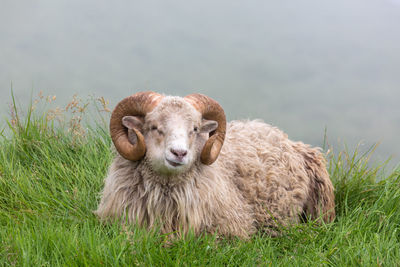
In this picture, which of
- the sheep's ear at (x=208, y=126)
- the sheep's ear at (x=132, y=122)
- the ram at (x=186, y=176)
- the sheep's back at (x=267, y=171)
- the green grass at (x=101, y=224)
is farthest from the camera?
the sheep's back at (x=267, y=171)

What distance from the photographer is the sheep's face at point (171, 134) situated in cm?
545

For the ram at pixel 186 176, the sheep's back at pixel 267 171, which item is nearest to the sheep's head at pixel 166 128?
the ram at pixel 186 176

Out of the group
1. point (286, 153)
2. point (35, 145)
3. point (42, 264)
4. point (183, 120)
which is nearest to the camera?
point (42, 264)

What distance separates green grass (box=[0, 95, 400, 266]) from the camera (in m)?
5.12

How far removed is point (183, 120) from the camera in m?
5.77

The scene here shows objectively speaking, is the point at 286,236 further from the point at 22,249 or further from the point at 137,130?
the point at 22,249

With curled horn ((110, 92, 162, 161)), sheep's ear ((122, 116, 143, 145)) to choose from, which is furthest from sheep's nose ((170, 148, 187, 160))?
sheep's ear ((122, 116, 143, 145))

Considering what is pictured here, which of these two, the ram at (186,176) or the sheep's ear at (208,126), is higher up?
the sheep's ear at (208,126)

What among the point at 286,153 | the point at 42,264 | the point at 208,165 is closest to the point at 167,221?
the point at 208,165

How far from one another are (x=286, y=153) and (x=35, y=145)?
427 cm

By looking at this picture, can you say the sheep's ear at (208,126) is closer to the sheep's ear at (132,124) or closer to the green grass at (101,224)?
the sheep's ear at (132,124)

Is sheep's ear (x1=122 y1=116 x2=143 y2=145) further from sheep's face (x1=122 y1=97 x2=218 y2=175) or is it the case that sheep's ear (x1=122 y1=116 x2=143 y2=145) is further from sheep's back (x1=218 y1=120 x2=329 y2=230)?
sheep's back (x1=218 y1=120 x2=329 y2=230)

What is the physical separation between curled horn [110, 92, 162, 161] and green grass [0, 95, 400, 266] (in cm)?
90

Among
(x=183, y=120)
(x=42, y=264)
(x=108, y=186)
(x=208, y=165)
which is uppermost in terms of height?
(x=183, y=120)
